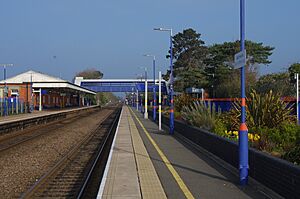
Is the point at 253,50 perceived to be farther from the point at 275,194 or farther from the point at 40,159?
the point at 275,194

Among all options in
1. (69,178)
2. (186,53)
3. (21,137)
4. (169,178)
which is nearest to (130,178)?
(169,178)

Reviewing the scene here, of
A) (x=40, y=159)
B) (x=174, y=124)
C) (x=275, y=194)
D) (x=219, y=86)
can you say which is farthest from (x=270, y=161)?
(x=219, y=86)

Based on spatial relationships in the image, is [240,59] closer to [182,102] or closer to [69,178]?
[69,178]

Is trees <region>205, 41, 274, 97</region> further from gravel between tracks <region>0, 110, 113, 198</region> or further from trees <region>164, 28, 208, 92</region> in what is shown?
gravel between tracks <region>0, 110, 113, 198</region>

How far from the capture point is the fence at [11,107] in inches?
2019

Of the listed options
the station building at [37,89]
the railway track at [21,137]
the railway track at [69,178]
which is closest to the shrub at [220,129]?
the railway track at [69,178]

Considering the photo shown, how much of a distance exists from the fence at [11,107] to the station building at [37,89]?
4.83 ft

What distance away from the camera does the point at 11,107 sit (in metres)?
55.2

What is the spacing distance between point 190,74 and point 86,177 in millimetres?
48781

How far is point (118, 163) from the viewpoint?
13.3 metres

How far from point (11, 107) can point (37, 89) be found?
2267 cm

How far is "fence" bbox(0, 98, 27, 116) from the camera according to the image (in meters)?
51.3

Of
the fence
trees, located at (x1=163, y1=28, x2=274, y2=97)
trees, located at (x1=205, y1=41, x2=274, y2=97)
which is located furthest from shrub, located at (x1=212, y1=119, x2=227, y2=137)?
the fence

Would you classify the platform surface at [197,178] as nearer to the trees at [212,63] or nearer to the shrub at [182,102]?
the shrub at [182,102]
